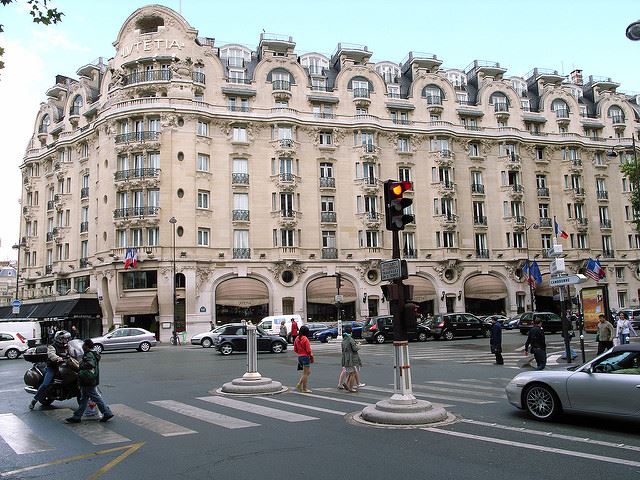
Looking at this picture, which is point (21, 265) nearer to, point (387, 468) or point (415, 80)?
point (415, 80)

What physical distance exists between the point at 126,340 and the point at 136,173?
16.8m

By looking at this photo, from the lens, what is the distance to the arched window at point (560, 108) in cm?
5694

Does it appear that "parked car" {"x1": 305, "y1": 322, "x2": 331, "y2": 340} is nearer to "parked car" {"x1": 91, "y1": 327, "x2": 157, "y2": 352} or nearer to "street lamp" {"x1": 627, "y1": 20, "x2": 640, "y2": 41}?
"parked car" {"x1": 91, "y1": 327, "x2": 157, "y2": 352}

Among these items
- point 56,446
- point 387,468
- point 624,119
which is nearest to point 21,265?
point 56,446

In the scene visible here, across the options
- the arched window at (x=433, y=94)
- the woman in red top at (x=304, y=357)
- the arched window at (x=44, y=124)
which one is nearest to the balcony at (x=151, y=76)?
the arched window at (x=44, y=124)

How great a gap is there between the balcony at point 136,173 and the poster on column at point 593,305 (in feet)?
107

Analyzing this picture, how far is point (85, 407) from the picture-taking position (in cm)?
1009

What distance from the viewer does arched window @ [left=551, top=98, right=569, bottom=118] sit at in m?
56.9

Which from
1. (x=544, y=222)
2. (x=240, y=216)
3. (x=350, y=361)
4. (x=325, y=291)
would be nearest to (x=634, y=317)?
(x=544, y=222)

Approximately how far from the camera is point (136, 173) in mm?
43812

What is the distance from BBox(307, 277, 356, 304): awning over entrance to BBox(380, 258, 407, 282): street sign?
36.0 meters

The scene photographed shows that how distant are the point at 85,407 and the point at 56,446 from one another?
Result: 1937 millimetres

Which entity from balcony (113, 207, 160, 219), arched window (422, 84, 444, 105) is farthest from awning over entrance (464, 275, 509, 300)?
balcony (113, 207, 160, 219)

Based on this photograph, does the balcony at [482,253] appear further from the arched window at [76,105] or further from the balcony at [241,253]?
the arched window at [76,105]
